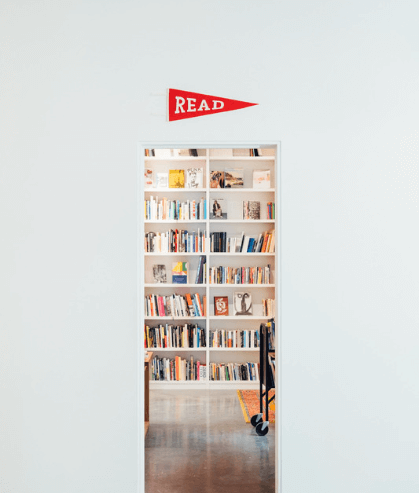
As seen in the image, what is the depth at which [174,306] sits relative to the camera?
19.7 ft

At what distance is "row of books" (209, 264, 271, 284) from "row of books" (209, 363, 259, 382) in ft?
3.44

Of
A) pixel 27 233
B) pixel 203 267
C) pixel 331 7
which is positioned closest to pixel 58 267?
pixel 27 233

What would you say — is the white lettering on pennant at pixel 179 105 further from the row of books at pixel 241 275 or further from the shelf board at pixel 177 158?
the row of books at pixel 241 275

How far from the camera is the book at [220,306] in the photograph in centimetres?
610

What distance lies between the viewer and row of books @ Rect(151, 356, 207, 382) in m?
6.03

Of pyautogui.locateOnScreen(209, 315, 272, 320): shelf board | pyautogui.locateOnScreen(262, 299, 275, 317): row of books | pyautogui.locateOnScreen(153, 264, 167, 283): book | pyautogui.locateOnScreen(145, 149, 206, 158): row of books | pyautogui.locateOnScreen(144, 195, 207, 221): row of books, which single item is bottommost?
pyautogui.locateOnScreen(209, 315, 272, 320): shelf board

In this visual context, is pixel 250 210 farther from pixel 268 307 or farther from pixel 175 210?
pixel 268 307

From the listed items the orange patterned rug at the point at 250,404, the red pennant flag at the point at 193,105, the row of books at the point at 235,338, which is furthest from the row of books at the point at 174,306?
the red pennant flag at the point at 193,105

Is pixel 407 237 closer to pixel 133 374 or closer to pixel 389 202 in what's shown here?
pixel 389 202

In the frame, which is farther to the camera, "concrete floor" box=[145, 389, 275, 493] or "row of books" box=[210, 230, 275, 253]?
"row of books" box=[210, 230, 275, 253]

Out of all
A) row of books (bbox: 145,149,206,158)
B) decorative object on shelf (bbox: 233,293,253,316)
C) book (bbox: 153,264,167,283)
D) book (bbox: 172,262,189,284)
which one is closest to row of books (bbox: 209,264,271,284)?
decorative object on shelf (bbox: 233,293,253,316)

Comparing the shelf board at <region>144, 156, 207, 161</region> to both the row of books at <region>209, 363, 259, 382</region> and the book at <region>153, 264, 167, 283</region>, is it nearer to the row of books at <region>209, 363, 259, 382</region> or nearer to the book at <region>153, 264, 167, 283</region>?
the book at <region>153, 264, 167, 283</region>

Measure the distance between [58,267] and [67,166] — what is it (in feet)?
1.91

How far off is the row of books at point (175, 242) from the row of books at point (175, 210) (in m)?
0.19
